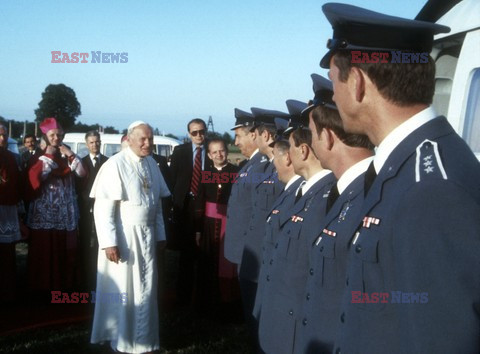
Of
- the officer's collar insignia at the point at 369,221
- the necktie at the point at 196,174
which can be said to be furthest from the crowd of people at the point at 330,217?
the necktie at the point at 196,174

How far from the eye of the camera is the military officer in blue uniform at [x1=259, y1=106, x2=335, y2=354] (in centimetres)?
266

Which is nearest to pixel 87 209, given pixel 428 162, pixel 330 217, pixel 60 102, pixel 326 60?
pixel 330 217

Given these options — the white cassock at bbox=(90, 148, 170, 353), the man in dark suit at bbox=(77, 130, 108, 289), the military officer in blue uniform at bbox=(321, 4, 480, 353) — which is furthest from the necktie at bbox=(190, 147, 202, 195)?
the military officer in blue uniform at bbox=(321, 4, 480, 353)

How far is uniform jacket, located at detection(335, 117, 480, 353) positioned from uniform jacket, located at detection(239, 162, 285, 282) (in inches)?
112

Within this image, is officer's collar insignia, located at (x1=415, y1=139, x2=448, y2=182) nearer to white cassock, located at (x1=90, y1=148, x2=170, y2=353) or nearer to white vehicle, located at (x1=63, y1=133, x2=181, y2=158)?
white cassock, located at (x1=90, y1=148, x2=170, y2=353)

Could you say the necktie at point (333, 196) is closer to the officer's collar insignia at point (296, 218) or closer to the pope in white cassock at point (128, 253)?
A: the officer's collar insignia at point (296, 218)

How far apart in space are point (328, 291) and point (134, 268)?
3.10 metres

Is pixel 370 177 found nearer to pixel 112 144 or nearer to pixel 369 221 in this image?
pixel 369 221

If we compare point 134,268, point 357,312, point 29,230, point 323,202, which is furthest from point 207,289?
point 357,312

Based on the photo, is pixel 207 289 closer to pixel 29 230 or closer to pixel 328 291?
pixel 29 230

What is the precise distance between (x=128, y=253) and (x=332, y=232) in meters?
3.13

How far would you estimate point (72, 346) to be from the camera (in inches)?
203

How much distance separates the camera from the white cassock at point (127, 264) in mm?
4797

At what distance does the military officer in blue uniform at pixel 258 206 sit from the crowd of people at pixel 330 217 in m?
0.02
